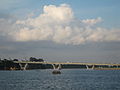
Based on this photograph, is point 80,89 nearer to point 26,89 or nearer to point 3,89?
point 26,89

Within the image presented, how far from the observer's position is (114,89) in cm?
8081

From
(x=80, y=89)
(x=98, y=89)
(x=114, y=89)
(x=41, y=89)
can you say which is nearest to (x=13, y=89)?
(x=41, y=89)

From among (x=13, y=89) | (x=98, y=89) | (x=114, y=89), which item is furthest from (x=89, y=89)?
(x=13, y=89)

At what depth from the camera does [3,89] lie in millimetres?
78188

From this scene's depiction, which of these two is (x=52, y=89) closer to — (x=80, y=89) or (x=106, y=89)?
(x=80, y=89)

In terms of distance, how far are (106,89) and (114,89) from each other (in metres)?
2.57

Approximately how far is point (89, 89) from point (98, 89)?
2.79 metres

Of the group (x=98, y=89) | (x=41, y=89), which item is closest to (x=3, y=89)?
(x=41, y=89)

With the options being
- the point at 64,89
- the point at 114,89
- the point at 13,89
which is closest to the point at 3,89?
the point at 13,89

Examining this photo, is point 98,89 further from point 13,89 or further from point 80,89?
point 13,89

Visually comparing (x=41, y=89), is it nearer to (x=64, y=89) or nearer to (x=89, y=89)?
(x=64, y=89)

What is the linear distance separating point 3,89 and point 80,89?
23478mm

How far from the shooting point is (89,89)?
80.3 meters

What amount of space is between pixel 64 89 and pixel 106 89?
1328 cm
